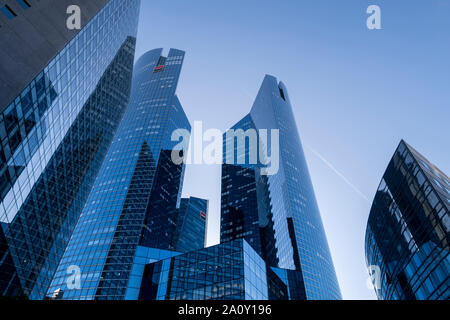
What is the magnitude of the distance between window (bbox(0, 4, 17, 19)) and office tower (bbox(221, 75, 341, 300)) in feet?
360

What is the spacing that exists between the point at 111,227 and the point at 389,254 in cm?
10518

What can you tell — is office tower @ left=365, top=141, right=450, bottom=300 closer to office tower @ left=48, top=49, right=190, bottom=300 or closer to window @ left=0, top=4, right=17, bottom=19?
window @ left=0, top=4, right=17, bottom=19

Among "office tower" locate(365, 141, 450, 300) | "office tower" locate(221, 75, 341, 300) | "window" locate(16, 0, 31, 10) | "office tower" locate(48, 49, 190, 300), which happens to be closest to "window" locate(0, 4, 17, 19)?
"window" locate(16, 0, 31, 10)

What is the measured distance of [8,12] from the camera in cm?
2806

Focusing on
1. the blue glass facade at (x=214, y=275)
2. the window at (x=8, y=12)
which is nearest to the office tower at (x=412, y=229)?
the blue glass facade at (x=214, y=275)

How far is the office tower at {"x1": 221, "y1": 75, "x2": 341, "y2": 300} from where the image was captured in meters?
121

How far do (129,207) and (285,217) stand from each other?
6880 cm

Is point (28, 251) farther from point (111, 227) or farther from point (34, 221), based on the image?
point (111, 227)

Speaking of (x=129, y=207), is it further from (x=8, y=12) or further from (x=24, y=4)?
(x=8, y=12)

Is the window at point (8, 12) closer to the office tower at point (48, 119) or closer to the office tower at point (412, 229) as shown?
the office tower at point (48, 119)

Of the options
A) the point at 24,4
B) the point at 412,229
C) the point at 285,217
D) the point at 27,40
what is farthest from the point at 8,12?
the point at 285,217

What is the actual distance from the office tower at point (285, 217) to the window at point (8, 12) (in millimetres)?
109830

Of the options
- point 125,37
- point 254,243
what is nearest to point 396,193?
point 125,37

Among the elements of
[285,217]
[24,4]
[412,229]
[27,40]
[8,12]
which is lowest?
[412,229]
